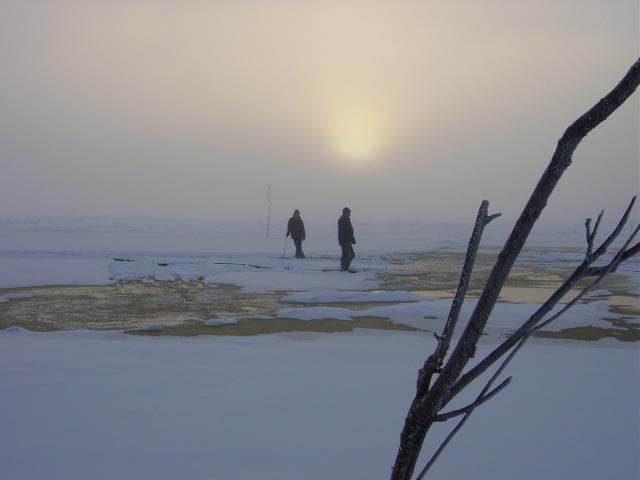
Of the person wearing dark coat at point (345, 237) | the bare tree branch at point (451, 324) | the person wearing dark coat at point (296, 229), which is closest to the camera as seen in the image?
the bare tree branch at point (451, 324)

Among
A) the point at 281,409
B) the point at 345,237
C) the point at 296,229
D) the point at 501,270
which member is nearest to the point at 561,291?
the point at 501,270

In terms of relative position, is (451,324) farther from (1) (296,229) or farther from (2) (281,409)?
(1) (296,229)

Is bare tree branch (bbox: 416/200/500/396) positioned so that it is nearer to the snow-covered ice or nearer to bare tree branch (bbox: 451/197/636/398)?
bare tree branch (bbox: 451/197/636/398)

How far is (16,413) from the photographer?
3.79 metres

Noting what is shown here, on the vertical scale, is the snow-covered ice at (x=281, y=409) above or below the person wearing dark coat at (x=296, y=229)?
below

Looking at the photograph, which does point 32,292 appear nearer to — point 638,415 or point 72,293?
point 72,293

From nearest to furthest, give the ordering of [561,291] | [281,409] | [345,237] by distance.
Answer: [561,291]
[281,409]
[345,237]

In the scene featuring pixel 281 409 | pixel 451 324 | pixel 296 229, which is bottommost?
pixel 281 409

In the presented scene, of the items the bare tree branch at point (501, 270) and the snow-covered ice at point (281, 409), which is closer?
the bare tree branch at point (501, 270)

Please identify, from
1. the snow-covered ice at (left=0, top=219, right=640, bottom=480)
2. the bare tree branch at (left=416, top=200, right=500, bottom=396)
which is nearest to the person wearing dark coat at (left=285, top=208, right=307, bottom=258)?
the snow-covered ice at (left=0, top=219, right=640, bottom=480)

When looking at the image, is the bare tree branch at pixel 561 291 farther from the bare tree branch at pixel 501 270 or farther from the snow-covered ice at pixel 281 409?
the snow-covered ice at pixel 281 409

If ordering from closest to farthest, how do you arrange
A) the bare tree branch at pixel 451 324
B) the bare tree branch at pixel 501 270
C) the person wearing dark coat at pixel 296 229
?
the bare tree branch at pixel 501 270, the bare tree branch at pixel 451 324, the person wearing dark coat at pixel 296 229

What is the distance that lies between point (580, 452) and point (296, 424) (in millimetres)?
1839

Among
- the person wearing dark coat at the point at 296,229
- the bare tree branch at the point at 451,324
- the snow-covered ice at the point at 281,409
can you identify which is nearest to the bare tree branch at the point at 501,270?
the bare tree branch at the point at 451,324
